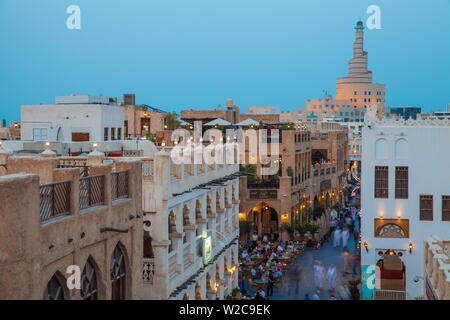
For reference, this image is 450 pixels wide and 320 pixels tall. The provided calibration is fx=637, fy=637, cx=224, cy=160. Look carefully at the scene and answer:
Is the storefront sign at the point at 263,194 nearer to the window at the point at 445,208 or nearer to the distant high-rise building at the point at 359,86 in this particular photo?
the window at the point at 445,208

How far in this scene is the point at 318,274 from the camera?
3275 centimetres

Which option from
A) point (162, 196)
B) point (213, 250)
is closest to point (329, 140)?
point (213, 250)

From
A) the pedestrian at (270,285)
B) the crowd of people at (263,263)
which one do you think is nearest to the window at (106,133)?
the crowd of people at (263,263)

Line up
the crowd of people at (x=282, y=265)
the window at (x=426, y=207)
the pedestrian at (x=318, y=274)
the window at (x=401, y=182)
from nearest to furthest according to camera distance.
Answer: the window at (x=426, y=207)
the window at (x=401, y=182)
the crowd of people at (x=282, y=265)
the pedestrian at (x=318, y=274)

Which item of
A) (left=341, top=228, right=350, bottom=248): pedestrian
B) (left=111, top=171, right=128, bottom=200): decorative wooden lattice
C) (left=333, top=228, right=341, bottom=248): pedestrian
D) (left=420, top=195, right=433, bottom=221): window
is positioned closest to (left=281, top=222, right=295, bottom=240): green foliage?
(left=333, top=228, right=341, bottom=248): pedestrian

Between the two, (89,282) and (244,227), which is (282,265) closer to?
(244,227)

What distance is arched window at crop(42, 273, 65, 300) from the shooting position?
9.76 meters

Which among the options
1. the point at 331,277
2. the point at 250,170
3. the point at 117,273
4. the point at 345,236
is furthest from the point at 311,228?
the point at 117,273

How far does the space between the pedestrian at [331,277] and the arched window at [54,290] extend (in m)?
20.6

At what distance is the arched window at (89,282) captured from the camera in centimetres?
1100

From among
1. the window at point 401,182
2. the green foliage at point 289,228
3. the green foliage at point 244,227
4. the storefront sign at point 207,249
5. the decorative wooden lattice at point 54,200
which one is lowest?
the green foliage at point 289,228

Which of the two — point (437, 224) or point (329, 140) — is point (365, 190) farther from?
point (329, 140)

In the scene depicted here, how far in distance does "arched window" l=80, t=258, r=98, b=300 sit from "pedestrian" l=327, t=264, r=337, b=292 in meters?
19.2

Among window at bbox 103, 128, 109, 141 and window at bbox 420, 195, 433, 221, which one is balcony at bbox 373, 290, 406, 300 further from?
window at bbox 103, 128, 109, 141
